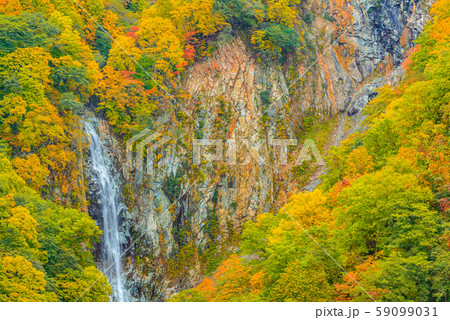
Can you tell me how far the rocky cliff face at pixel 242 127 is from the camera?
35.5 meters

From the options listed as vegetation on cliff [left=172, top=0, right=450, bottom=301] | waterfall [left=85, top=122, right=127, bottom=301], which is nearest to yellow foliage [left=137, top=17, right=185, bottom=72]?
waterfall [left=85, top=122, right=127, bottom=301]

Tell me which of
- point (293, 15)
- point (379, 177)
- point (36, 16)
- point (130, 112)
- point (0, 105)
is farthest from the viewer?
point (293, 15)

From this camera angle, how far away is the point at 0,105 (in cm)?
2702

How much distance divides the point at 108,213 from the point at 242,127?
13.7 m

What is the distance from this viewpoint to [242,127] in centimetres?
4062

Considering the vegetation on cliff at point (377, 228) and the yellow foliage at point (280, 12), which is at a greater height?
the yellow foliage at point (280, 12)

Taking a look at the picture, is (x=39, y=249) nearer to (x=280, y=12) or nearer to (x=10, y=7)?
(x=10, y=7)

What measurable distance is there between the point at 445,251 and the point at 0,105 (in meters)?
Result: 23.3

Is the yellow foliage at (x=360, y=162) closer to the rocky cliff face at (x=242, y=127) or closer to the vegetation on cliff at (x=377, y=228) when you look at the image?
the vegetation on cliff at (x=377, y=228)

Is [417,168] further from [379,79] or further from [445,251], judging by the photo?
[379,79]

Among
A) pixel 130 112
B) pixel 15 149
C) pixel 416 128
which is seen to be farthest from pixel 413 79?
pixel 15 149

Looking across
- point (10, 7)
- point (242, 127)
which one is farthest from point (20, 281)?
point (242, 127)

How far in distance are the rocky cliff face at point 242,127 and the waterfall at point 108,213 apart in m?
1.09

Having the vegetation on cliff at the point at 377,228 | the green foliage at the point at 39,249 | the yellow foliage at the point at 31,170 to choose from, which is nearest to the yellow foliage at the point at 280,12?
the vegetation on cliff at the point at 377,228
